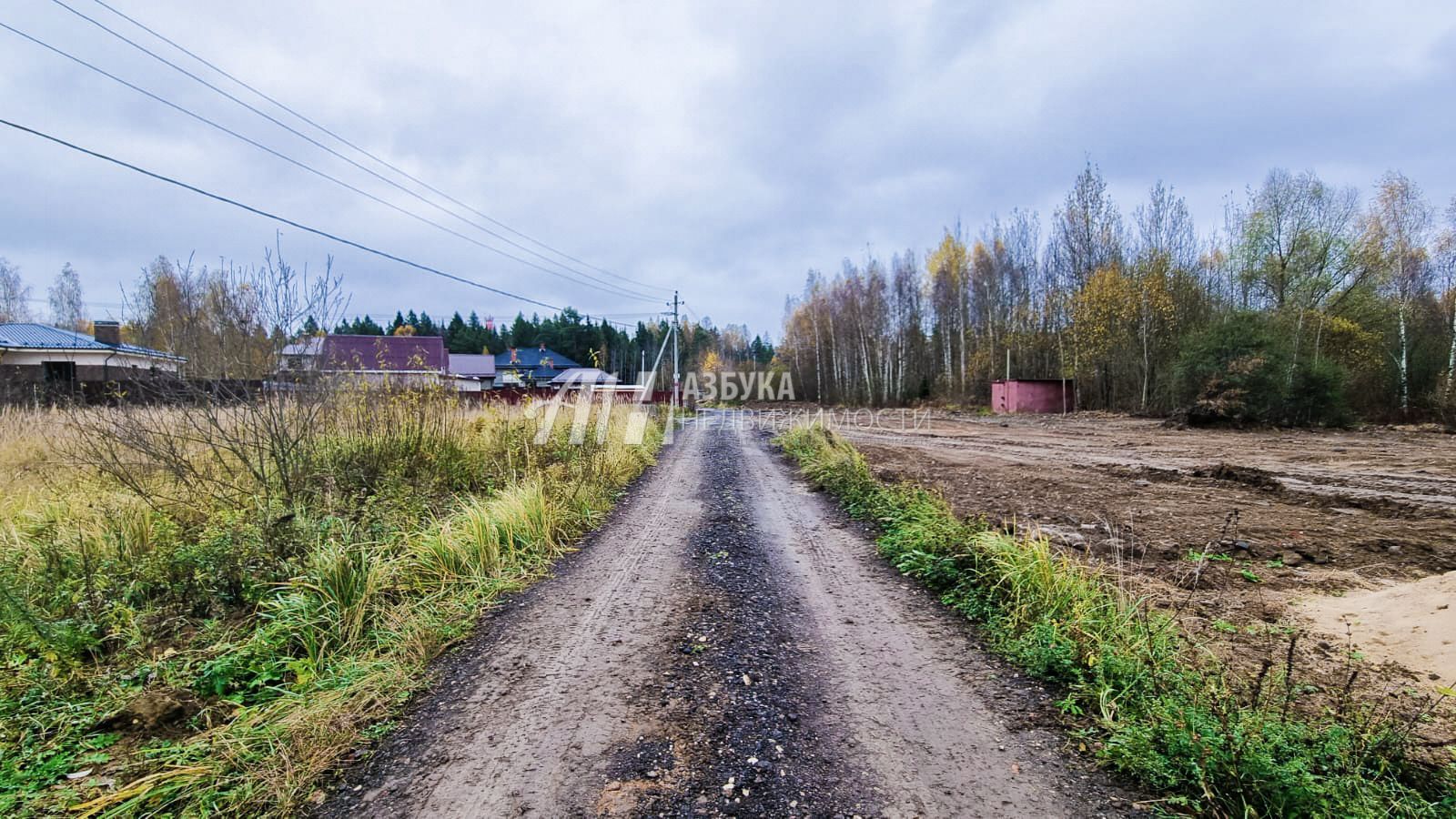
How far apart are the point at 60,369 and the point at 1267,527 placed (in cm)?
2745

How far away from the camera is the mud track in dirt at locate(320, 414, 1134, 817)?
2.04 meters

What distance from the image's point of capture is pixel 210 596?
3.50 meters

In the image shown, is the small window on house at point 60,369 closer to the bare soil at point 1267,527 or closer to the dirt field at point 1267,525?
the dirt field at point 1267,525

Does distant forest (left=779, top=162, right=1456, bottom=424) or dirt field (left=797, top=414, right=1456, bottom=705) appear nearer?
dirt field (left=797, top=414, right=1456, bottom=705)

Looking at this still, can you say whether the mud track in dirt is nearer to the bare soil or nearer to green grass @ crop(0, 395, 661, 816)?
green grass @ crop(0, 395, 661, 816)

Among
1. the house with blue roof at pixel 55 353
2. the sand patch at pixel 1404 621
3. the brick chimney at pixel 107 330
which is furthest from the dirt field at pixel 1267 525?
the brick chimney at pixel 107 330

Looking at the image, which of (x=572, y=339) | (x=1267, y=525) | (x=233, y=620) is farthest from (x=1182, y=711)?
(x=572, y=339)

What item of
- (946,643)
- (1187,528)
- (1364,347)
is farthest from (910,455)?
(1364,347)

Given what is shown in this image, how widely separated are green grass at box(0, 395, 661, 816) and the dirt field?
4904 mm

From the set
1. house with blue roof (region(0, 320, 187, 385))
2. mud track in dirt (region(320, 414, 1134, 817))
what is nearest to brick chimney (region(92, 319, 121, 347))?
house with blue roof (region(0, 320, 187, 385))

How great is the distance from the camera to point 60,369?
51.4 feet

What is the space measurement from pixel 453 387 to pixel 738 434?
11.3 meters

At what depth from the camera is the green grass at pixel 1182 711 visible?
192cm

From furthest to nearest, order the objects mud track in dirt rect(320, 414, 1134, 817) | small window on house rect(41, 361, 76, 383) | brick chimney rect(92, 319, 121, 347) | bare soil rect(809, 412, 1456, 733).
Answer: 1. brick chimney rect(92, 319, 121, 347)
2. small window on house rect(41, 361, 76, 383)
3. bare soil rect(809, 412, 1456, 733)
4. mud track in dirt rect(320, 414, 1134, 817)
